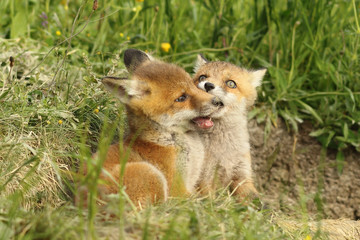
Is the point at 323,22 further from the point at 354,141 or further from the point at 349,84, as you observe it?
the point at 354,141

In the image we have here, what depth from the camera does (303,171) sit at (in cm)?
676

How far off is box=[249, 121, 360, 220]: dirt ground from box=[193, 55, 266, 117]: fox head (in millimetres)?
1349

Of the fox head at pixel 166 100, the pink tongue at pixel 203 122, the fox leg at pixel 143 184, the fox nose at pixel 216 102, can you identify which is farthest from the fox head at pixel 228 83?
the fox leg at pixel 143 184

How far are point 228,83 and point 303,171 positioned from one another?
7.50 feet

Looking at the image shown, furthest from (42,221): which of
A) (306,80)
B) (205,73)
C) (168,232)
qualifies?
(306,80)

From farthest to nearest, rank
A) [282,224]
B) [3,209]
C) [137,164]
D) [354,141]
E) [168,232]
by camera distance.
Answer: [354,141], [282,224], [137,164], [3,209], [168,232]

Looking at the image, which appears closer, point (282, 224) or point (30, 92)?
point (282, 224)

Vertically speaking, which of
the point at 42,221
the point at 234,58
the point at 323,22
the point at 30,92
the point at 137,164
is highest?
the point at 323,22

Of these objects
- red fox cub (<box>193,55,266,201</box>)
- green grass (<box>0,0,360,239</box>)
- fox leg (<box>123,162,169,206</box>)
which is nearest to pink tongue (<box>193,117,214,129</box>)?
red fox cub (<box>193,55,266,201</box>)

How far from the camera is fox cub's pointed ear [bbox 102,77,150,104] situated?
Answer: 4.09 meters

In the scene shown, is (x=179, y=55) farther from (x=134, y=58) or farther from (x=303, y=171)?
(x=303, y=171)

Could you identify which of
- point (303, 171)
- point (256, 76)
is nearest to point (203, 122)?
point (256, 76)

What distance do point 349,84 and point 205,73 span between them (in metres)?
2.33

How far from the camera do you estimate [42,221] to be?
10.2 feet
